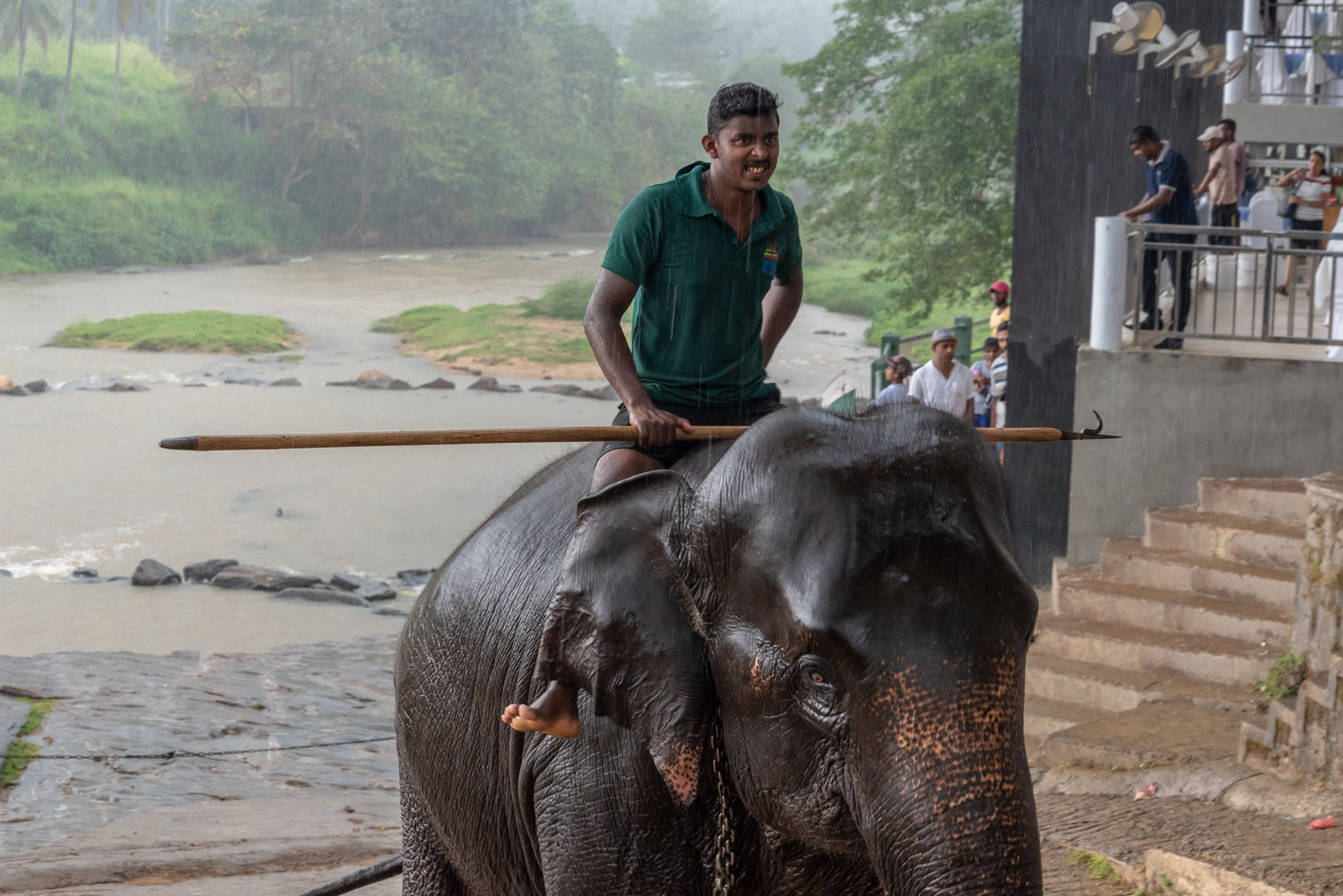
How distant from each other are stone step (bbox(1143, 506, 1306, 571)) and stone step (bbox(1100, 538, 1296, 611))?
5 cm

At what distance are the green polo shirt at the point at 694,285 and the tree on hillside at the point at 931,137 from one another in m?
20.9

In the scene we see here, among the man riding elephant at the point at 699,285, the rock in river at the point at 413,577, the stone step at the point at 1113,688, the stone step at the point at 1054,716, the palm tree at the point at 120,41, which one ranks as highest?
the palm tree at the point at 120,41

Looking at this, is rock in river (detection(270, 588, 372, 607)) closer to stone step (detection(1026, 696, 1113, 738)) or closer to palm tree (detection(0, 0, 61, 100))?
stone step (detection(1026, 696, 1113, 738))

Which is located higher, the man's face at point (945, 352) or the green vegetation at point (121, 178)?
the green vegetation at point (121, 178)

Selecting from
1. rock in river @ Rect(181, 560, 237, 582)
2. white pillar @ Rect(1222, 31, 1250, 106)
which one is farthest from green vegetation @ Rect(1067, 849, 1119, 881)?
rock in river @ Rect(181, 560, 237, 582)

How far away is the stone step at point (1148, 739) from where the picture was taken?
6438 millimetres

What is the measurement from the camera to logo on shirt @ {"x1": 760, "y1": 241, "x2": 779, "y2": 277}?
8.71 ft

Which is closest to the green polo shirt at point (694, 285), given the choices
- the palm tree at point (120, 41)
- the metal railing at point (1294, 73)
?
the metal railing at point (1294, 73)

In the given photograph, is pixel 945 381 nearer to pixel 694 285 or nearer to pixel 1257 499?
pixel 1257 499

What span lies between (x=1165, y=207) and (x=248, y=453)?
29921 millimetres

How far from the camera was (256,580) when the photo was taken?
23.0 metres

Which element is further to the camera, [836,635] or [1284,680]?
[1284,680]

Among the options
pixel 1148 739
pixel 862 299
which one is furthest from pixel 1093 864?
pixel 862 299

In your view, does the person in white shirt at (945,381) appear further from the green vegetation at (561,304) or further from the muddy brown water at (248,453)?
the green vegetation at (561,304)
